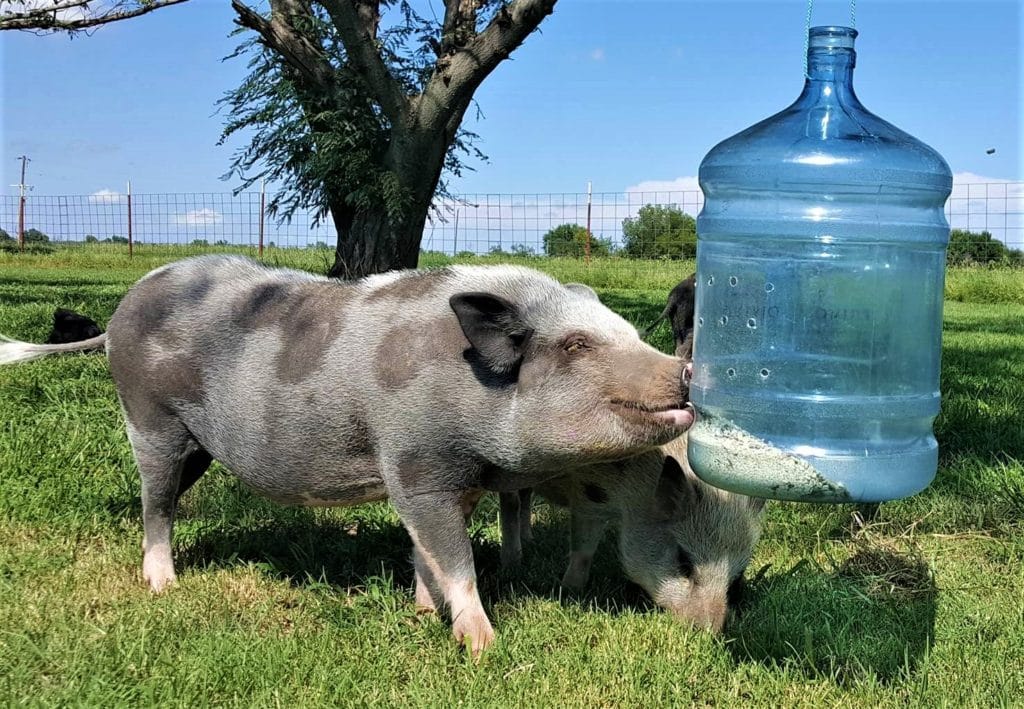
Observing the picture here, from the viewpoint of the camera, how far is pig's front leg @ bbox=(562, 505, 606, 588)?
4.64m

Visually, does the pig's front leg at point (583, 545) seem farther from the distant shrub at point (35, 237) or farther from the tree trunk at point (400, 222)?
the distant shrub at point (35, 237)

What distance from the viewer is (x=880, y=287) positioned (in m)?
3.27

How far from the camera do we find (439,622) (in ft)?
13.5

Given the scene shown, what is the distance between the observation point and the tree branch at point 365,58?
26.8 feet

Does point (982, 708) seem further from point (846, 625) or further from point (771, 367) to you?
point (771, 367)

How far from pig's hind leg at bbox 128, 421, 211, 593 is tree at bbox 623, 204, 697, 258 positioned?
19717 mm

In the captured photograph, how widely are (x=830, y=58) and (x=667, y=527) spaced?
2.15 meters

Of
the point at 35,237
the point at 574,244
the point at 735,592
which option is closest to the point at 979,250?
the point at 574,244

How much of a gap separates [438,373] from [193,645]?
136 centimetres

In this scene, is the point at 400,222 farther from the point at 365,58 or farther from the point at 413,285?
the point at 413,285

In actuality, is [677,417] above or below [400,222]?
below

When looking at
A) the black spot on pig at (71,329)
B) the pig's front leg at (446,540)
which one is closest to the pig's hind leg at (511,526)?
the pig's front leg at (446,540)

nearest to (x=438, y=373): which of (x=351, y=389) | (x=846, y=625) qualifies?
(x=351, y=389)

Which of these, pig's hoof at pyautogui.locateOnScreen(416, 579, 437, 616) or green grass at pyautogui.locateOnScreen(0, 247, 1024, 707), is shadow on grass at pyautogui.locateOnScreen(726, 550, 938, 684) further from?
pig's hoof at pyautogui.locateOnScreen(416, 579, 437, 616)
